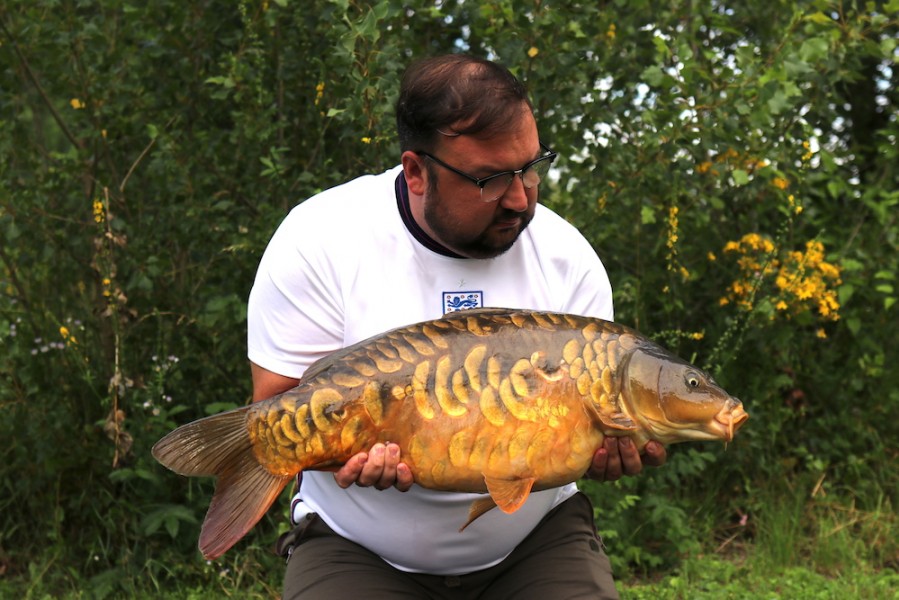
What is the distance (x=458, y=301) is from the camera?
2.33 m

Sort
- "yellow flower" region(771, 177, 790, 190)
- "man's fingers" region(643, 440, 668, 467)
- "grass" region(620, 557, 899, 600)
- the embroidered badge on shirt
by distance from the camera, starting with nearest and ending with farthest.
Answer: "man's fingers" region(643, 440, 668, 467), the embroidered badge on shirt, "grass" region(620, 557, 899, 600), "yellow flower" region(771, 177, 790, 190)

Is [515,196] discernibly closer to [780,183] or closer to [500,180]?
[500,180]

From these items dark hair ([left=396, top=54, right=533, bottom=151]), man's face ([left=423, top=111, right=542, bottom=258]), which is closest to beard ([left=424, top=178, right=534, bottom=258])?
man's face ([left=423, top=111, right=542, bottom=258])

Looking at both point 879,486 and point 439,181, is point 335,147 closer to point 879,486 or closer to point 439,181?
point 439,181

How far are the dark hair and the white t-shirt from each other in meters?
0.20

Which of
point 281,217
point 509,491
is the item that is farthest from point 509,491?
point 281,217

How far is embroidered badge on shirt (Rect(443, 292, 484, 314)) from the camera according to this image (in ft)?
7.64

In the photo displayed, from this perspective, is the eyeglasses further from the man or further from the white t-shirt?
the white t-shirt

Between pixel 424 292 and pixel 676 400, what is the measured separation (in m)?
0.57

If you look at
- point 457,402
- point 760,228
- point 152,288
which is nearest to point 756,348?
point 760,228

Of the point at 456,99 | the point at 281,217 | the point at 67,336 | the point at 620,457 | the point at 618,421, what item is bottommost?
the point at 67,336

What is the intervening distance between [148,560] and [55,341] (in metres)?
0.78

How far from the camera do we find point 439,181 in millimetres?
2287

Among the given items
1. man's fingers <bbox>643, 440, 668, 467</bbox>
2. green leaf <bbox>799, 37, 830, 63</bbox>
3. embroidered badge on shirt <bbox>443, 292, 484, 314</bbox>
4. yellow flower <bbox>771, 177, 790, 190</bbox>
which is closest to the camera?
man's fingers <bbox>643, 440, 668, 467</bbox>
